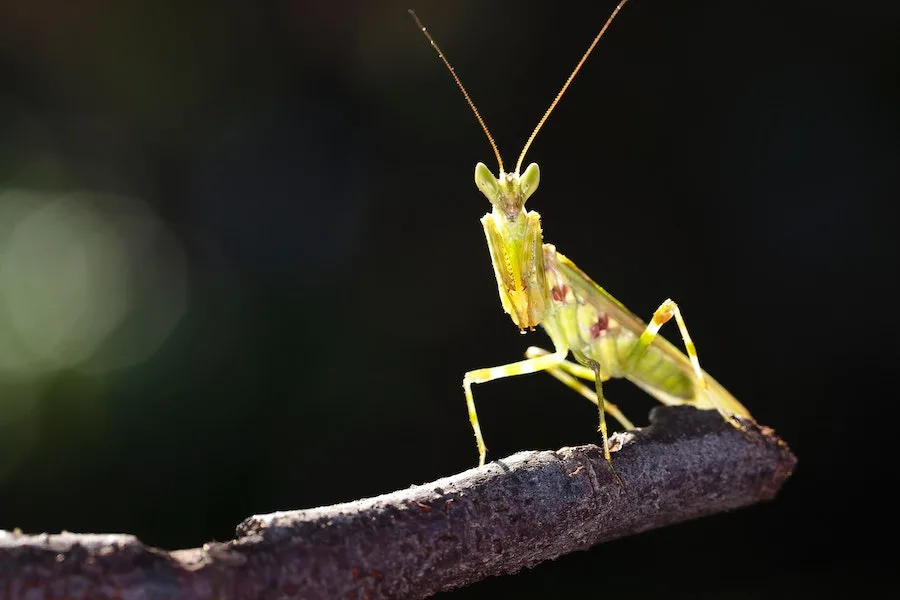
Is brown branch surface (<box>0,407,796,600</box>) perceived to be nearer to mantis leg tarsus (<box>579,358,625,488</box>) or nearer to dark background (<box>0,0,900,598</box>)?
mantis leg tarsus (<box>579,358,625,488</box>)

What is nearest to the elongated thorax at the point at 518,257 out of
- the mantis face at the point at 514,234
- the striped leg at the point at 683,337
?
the mantis face at the point at 514,234

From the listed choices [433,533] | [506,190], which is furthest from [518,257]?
[433,533]

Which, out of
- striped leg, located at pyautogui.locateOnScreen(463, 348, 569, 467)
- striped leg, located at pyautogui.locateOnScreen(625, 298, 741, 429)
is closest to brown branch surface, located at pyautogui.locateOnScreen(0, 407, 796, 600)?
striped leg, located at pyautogui.locateOnScreen(625, 298, 741, 429)

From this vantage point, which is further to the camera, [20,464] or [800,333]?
[800,333]

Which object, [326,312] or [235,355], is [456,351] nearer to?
[326,312]

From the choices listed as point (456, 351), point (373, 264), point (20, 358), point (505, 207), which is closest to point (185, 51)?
point (373, 264)

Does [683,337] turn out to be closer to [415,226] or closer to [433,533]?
[433,533]
